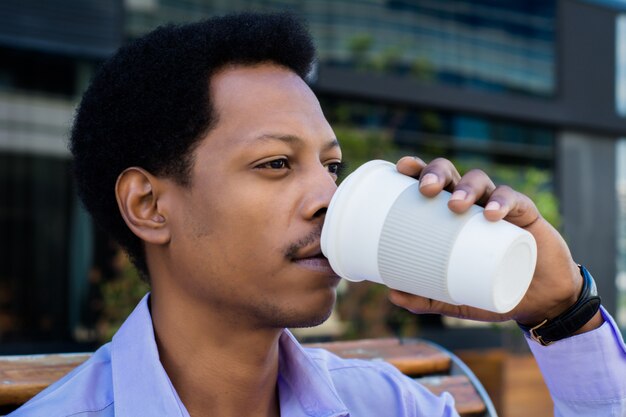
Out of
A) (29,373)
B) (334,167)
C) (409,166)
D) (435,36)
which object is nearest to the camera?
(409,166)

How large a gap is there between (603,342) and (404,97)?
7066 millimetres

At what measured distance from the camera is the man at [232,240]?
4.58ft

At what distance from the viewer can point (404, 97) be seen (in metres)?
8.38

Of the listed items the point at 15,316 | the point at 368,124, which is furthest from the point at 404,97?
the point at 15,316

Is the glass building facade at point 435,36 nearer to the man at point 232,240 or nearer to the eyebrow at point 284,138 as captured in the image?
the man at point 232,240

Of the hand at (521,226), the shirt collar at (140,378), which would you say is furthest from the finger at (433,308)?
the shirt collar at (140,378)

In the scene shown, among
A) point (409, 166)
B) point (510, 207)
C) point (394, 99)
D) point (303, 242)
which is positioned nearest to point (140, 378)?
point (303, 242)

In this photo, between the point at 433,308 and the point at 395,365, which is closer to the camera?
the point at 433,308

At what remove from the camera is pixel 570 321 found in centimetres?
150

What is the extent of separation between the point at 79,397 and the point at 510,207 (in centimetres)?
87

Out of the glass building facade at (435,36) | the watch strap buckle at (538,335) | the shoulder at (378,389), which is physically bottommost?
the shoulder at (378,389)

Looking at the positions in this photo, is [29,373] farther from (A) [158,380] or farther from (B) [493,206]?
(B) [493,206]

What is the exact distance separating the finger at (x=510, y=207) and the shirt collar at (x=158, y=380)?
1.94 feet

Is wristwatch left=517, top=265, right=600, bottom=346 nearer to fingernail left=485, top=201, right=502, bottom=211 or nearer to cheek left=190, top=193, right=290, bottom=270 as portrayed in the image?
fingernail left=485, top=201, right=502, bottom=211
